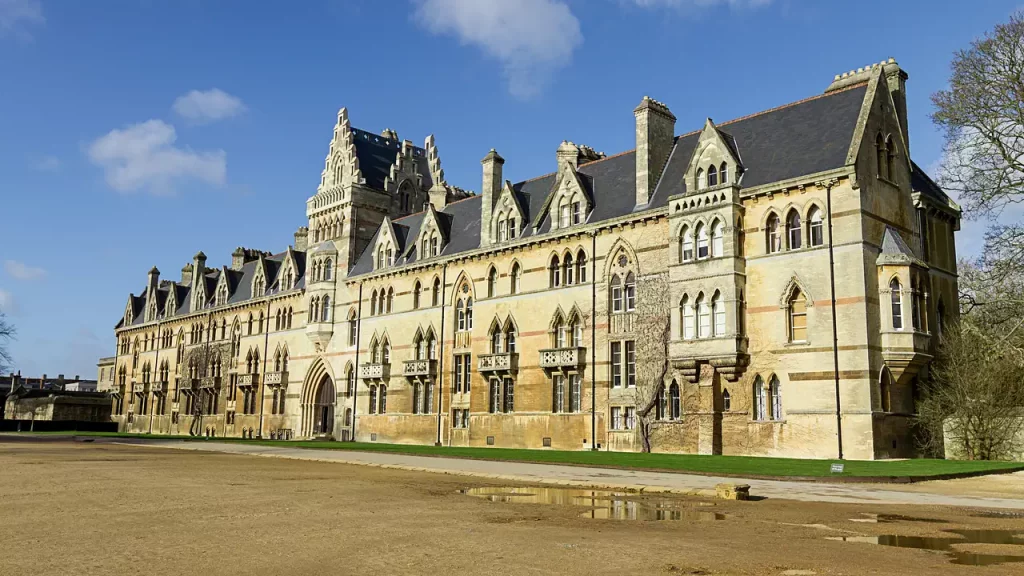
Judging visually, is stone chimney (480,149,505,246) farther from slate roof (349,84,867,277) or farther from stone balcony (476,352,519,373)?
stone balcony (476,352,519,373)

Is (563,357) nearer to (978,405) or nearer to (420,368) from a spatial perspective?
(420,368)

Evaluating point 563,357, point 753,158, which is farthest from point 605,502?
point 753,158

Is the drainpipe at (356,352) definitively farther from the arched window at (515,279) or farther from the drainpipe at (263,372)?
the arched window at (515,279)

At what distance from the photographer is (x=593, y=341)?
37969 millimetres

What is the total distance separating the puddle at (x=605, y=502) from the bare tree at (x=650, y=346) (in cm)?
1726

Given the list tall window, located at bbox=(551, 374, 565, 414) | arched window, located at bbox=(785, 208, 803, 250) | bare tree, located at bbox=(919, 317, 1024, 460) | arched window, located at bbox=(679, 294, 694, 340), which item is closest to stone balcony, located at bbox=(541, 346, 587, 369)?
tall window, located at bbox=(551, 374, 565, 414)

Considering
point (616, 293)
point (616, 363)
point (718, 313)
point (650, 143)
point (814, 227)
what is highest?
point (650, 143)

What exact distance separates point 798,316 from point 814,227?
11.7 feet

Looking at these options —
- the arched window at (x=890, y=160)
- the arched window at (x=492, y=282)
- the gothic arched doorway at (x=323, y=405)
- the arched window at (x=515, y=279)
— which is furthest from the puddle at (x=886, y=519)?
the gothic arched doorway at (x=323, y=405)

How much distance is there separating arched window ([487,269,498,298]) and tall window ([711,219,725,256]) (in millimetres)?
14457

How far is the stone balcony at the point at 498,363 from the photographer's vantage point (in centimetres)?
4157

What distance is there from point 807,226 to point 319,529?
25.3 meters

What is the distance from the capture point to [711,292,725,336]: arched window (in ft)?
107

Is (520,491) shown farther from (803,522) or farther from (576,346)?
(576,346)
